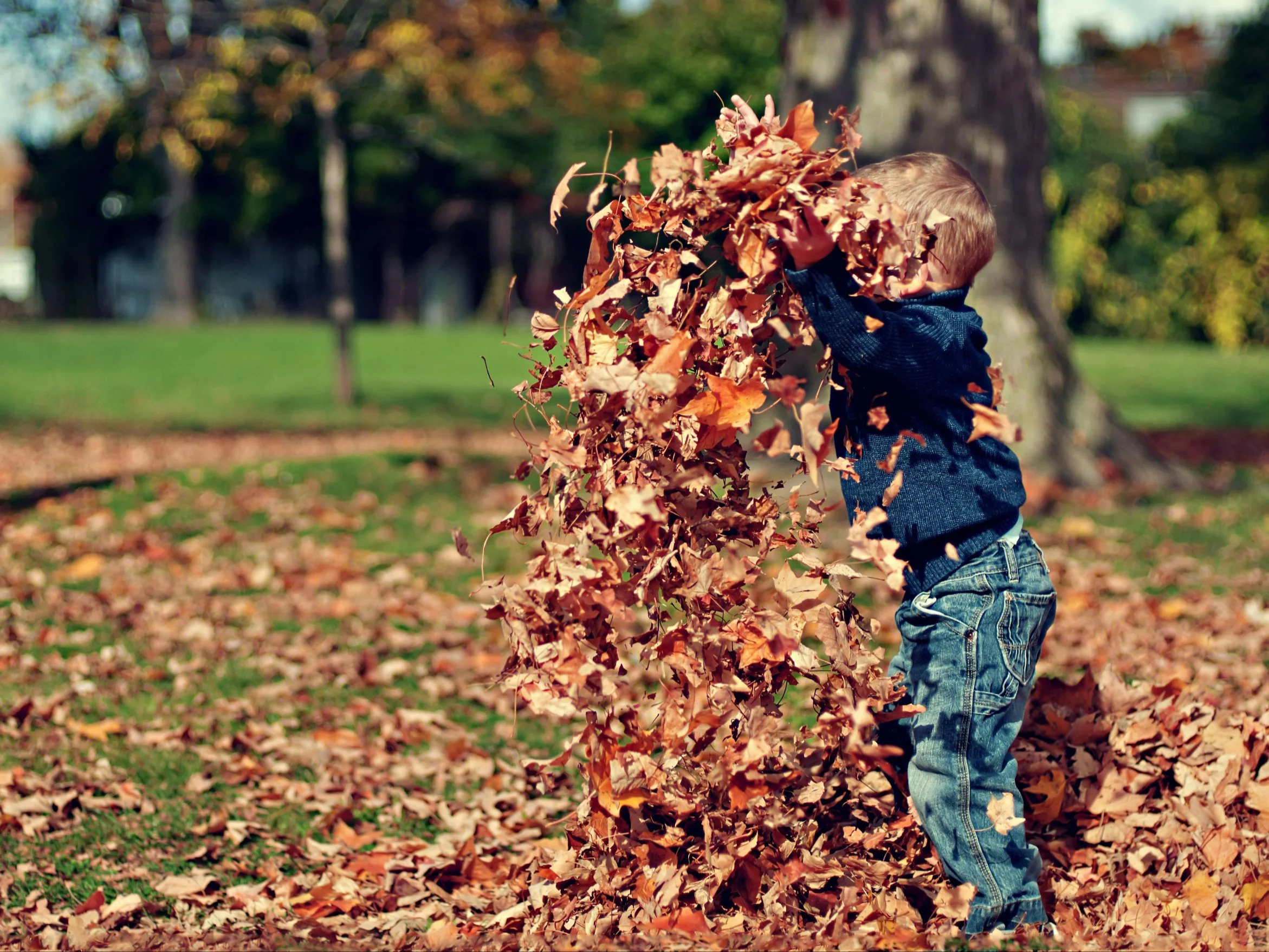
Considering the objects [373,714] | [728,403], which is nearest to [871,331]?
[728,403]

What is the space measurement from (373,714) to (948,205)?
298 centimetres

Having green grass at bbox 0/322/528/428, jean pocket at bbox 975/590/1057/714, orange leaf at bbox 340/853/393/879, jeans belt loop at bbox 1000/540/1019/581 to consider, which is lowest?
orange leaf at bbox 340/853/393/879

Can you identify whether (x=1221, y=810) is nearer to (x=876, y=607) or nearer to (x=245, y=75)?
(x=876, y=607)

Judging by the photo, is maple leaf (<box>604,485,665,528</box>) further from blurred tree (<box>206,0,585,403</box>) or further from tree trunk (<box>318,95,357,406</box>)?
tree trunk (<box>318,95,357,406</box>)

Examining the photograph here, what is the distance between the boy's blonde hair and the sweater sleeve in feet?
0.59

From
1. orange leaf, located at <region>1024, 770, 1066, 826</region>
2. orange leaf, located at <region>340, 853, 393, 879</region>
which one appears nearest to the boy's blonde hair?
orange leaf, located at <region>1024, 770, 1066, 826</region>

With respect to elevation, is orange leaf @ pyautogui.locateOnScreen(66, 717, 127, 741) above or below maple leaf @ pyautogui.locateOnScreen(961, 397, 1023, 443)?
below

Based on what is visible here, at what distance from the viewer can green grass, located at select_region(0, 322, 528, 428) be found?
47.2ft

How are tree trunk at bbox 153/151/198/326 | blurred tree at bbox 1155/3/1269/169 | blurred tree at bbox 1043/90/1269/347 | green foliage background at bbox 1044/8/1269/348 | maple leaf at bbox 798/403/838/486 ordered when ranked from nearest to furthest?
maple leaf at bbox 798/403/838/486, blurred tree at bbox 1043/90/1269/347, green foliage background at bbox 1044/8/1269/348, blurred tree at bbox 1155/3/1269/169, tree trunk at bbox 153/151/198/326

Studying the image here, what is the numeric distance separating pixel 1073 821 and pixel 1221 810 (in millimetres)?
364

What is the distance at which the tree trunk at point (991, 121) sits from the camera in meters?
7.45

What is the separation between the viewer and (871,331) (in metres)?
2.47

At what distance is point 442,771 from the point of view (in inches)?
164

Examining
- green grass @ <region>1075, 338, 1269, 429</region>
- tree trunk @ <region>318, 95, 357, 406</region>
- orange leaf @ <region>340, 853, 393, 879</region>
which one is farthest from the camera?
tree trunk @ <region>318, 95, 357, 406</region>
